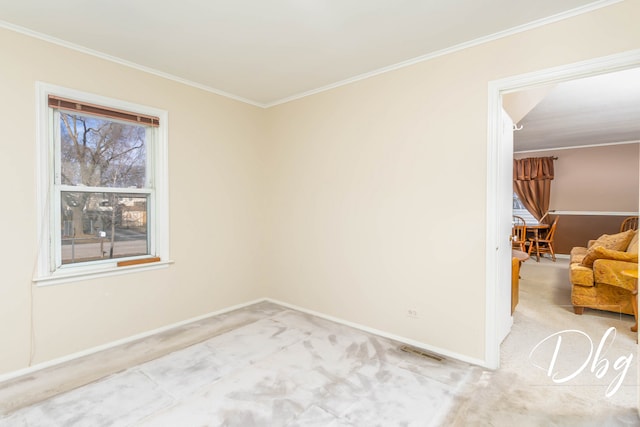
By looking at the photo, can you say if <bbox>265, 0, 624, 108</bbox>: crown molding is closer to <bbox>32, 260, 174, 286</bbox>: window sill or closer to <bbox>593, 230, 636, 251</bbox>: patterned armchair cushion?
<bbox>32, 260, 174, 286</bbox>: window sill

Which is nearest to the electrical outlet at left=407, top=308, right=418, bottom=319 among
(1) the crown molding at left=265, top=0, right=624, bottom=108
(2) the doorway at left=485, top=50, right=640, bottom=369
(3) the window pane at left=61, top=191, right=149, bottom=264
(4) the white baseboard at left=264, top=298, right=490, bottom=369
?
(4) the white baseboard at left=264, top=298, right=490, bottom=369

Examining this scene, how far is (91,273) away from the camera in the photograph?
2680 mm

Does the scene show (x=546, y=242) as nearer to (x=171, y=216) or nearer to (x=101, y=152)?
(x=171, y=216)

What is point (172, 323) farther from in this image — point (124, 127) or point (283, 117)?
point (283, 117)

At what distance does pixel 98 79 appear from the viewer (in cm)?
270

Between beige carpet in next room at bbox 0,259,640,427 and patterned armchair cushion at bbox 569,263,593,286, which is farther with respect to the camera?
patterned armchair cushion at bbox 569,263,593,286

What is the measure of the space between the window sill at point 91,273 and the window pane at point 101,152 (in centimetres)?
73

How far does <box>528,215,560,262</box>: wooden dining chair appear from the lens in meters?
6.84

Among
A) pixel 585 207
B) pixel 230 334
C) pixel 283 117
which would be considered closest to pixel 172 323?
pixel 230 334

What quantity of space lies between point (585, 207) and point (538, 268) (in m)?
2.20

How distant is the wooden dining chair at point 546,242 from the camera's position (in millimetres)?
6836

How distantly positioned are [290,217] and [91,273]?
1.99m

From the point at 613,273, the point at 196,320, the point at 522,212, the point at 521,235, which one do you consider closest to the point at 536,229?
the point at 521,235

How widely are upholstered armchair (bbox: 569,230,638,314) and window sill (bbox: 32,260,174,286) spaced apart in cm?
435
